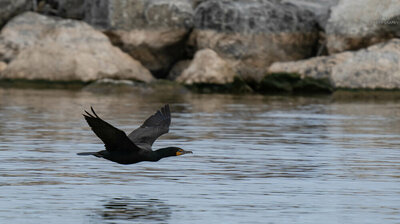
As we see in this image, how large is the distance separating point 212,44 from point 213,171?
18.4 m

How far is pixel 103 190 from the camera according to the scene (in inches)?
385

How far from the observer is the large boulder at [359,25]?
28016 mm

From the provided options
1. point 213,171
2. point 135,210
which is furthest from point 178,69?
point 135,210

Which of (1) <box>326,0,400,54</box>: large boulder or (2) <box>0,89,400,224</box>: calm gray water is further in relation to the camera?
(1) <box>326,0,400,54</box>: large boulder

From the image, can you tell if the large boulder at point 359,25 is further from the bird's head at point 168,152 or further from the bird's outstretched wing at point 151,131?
the bird's head at point 168,152

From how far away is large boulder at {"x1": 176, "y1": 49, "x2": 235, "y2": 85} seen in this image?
2811cm

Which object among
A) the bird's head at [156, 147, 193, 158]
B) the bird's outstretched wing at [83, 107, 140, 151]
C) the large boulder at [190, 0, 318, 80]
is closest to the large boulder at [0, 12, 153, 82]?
the large boulder at [190, 0, 318, 80]

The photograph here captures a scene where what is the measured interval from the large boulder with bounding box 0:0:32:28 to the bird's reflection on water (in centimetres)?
2227

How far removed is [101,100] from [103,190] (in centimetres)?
1385

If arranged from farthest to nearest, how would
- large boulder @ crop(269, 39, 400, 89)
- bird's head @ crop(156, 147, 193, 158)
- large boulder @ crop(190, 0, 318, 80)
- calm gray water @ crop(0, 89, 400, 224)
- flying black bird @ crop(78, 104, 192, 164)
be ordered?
large boulder @ crop(190, 0, 318, 80), large boulder @ crop(269, 39, 400, 89), bird's head @ crop(156, 147, 193, 158), flying black bird @ crop(78, 104, 192, 164), calm gray water @ crop(0, 89, 400, 224)

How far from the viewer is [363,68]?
26703mm

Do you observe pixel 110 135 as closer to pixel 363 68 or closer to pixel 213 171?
pixel 213 171

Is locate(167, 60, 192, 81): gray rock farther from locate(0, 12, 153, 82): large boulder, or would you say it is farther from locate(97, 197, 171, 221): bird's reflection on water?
locate(97, 197, 171, 221): bird's reflection on water

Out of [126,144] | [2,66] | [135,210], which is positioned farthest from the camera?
[2,66]
